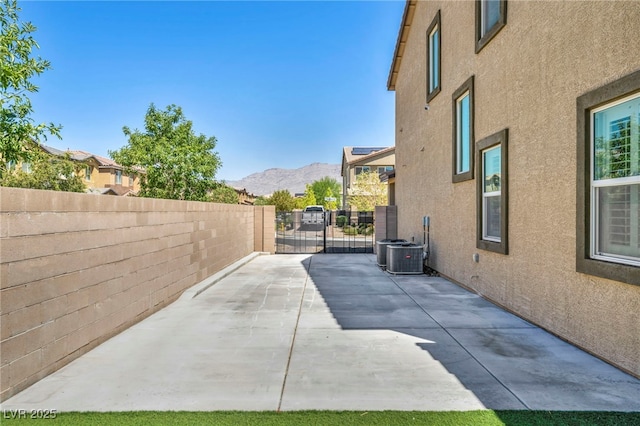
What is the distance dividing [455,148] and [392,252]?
348cm

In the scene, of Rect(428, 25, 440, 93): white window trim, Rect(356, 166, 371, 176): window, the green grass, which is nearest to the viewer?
the green grass

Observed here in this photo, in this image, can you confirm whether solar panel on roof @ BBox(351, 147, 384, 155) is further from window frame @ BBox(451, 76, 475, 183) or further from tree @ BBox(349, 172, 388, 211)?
window frame @ BBox(451, 76, 475, 183)

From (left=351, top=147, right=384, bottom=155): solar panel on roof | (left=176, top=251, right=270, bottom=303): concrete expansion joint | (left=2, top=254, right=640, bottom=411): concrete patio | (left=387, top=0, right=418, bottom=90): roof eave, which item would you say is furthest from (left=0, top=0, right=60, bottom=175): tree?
(left=351, top=147, right=384, bottom=155): solar panel on roof

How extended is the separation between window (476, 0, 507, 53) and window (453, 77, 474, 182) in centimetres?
87

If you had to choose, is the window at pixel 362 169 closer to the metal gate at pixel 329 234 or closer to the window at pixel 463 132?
the metal gate at pixel 329 234

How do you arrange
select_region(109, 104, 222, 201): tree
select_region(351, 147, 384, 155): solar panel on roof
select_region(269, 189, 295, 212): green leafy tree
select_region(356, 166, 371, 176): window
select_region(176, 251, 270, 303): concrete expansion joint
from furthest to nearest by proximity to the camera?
1. select_region(351, 147, 384, 155): solar panel on roof
2. select_region(356, 166, 371, 176): window
3. select_region(269, 189, 295, 212): green leafy tree
4. select_region(109, 104, 222, 201): tree
5. select_region(176, 251, 270, 303): concrete expansion joint

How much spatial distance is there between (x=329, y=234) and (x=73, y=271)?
1038 inches

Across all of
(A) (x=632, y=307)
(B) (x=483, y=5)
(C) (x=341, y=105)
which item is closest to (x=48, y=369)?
(A) (x=632, y=307)

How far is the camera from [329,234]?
30516 millimetres

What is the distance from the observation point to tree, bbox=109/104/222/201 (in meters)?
24.2

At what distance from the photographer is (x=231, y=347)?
484 centimetres

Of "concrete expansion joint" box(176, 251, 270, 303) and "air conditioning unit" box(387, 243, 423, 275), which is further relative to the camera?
"air conditioning unit" box(387, 243, 423, 275)

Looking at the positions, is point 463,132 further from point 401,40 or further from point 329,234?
point 329,234

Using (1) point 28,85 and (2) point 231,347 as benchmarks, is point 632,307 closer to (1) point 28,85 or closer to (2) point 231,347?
(2) point 231,347
